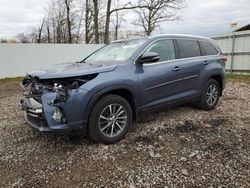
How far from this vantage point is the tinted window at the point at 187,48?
4848 millimetres

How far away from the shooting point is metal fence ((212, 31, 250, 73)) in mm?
12031

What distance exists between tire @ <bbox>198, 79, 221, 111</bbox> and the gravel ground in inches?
21.2

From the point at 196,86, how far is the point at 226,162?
6.74 ft

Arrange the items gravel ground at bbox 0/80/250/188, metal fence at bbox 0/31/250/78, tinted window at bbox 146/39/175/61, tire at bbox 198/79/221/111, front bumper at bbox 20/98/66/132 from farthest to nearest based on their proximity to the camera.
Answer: metal fence at bbox 0/31/250/78, tire at bbox 198/79/221/111, tinted window at bbox 146/39/175/61, front bumper at bbox 20/98/66/132, gravel ground at bbox 0/80/250/188

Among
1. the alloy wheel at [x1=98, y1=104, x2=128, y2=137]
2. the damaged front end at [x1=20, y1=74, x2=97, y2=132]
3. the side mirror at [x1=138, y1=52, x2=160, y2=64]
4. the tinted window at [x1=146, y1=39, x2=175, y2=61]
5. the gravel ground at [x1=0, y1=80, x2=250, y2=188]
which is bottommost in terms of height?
the gravel ground at [x1=0, y1=80, x2=250, y2=188]

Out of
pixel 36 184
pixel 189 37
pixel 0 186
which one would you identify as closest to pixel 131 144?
pixel 36 184

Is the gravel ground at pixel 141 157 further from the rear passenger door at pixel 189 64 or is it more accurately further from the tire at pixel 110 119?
the rear passenger door at pixel 189 64

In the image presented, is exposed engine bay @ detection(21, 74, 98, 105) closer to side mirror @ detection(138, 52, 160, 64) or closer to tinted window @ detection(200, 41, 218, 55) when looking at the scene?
side mirror @ detection(138, 52, 160, 64)

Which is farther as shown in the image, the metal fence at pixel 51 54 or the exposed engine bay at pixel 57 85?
the metal fence at pixel 51 54

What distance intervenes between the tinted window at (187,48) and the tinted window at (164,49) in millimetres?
207

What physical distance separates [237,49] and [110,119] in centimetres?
1088

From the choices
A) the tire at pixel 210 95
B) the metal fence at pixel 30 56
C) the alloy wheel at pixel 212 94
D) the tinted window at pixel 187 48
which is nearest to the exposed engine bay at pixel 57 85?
the tinted window at pixel 187 48

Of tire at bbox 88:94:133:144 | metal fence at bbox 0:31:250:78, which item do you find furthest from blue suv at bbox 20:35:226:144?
metal fence at bbox 0:31:250:78

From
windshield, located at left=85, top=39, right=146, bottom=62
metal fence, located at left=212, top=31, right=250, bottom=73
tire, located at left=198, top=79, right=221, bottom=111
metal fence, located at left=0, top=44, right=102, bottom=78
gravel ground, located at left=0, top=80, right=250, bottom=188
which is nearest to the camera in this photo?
gravel ground, located at left=0, top=80, right=250, bottom=188
